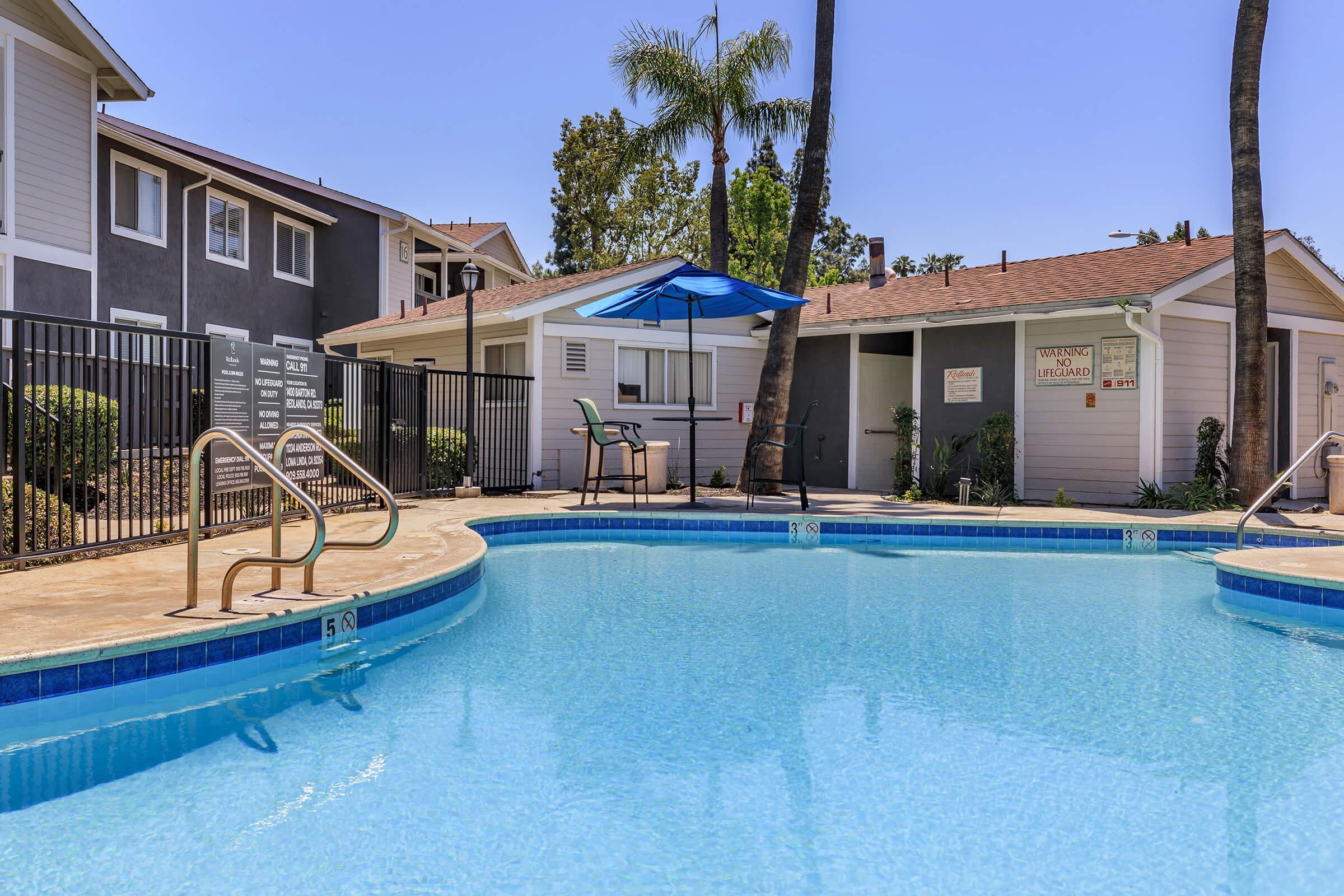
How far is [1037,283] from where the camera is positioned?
42.5 ft

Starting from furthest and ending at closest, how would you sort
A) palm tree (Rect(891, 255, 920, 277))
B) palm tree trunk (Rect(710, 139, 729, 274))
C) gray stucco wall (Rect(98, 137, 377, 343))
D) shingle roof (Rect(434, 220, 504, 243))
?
palm tree (Rect(891, 255, 920, 277)), shingle roof (Rect(434, 220, 504, 243)), palm tree trunk (Rect(710, 139, 729, 274)), gray stucco wall (Rect(98, 137, 377, 343))

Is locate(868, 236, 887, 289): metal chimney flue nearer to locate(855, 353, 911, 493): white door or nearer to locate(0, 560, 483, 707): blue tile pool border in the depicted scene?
locate(855, 353, 911, 493): white door

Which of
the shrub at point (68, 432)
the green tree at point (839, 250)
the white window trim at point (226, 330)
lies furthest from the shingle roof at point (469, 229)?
the green tree at point (839, 250)

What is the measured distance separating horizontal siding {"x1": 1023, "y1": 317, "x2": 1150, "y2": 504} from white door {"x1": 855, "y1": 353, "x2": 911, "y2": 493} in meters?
2.53

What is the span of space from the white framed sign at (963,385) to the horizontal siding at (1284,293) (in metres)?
2.76

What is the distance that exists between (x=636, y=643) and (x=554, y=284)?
1071cm

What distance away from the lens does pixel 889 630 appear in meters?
5.63

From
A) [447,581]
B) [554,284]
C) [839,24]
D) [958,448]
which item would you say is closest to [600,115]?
[554,284]

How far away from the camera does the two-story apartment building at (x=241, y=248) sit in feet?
47.8

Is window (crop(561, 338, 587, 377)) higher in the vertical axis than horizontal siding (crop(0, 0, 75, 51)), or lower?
lower

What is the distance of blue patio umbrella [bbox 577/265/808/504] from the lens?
10.0m

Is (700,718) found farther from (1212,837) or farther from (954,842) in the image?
(1212,837)

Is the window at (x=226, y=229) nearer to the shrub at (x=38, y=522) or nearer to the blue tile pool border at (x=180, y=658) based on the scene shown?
the shrub at (x=38, y=522)

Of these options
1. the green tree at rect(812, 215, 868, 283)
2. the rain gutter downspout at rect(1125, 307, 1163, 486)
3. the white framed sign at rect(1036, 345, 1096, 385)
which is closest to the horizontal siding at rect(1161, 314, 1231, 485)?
the rain gutter downspout at rect(1125, 307, 1163, 486)
